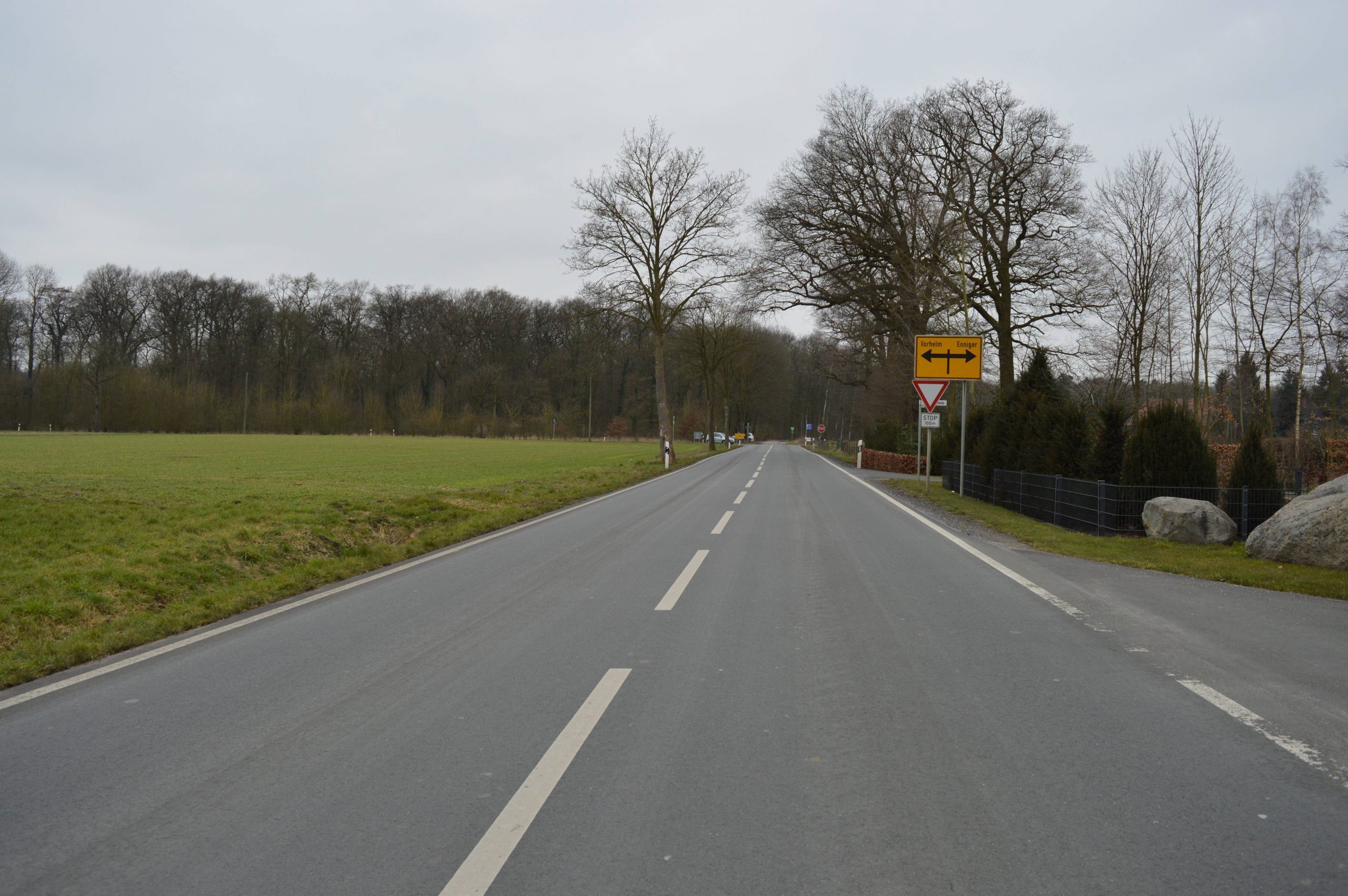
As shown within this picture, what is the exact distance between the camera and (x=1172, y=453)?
43.6 ft

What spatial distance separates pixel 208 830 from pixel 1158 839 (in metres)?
3.50

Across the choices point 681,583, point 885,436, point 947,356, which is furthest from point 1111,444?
point 885,436

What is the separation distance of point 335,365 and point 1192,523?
3150 inches

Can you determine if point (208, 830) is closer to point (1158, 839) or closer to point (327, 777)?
point (327, 777)

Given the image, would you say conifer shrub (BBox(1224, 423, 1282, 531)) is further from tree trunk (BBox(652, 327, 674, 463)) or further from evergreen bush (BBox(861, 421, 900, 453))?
tree trunk (BBox(652, 327, 674, 463))

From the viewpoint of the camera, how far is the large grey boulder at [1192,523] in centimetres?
1159

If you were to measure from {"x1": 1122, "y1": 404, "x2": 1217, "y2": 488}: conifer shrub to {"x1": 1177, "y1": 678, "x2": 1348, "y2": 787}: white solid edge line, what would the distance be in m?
9.58

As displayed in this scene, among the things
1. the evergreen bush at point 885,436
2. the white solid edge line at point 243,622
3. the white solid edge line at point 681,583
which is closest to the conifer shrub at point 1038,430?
the white solid edge line at point 681,583

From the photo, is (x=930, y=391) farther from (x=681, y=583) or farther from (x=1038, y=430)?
(x=681, y=583)

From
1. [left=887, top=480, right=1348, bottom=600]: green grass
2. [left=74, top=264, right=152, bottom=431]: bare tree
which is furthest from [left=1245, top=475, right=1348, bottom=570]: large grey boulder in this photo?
[left=74, top=264, right=152, bottom=431]: bare tree

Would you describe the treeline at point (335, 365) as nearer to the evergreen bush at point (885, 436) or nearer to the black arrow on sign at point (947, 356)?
the evergreen bush at point (885, 436)

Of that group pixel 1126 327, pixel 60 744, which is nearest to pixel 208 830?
pixel 60 744

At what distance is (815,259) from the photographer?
32438 millimetres

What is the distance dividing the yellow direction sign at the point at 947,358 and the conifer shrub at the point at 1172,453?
27.5ft
